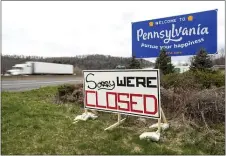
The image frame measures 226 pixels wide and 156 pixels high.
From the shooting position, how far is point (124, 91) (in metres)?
5.60

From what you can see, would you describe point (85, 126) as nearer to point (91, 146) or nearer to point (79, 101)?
point (91, 146)

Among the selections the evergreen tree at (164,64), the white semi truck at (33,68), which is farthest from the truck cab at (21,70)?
the evergreen tree at (164,64)

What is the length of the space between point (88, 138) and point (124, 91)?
1287mm

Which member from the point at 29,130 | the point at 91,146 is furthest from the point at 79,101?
the point at 91,146

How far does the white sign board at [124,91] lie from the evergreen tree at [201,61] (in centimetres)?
470

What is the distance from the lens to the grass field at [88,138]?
4.31 metres

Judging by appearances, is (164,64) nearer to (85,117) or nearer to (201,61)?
(201,61)

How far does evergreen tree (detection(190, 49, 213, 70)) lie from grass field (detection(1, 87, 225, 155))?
15.0ft

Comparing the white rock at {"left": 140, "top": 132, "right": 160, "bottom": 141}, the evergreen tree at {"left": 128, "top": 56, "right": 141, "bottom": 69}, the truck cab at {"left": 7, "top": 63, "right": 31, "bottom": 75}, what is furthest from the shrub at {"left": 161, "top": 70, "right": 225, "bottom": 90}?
the truck cab at {"left": 7, "top": 63, "right": 31, "bottom": 75}

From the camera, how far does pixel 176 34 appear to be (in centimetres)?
1132

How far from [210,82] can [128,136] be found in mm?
3517

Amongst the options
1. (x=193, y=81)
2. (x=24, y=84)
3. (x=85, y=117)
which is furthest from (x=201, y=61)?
(x=24, y=84)

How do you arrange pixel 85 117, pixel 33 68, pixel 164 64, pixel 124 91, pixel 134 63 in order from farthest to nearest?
pixel 33 68 → pixel 134 63 → pixel 164 64 → pixel 85 117 → pixel 124 91

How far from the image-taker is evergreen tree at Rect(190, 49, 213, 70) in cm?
955
